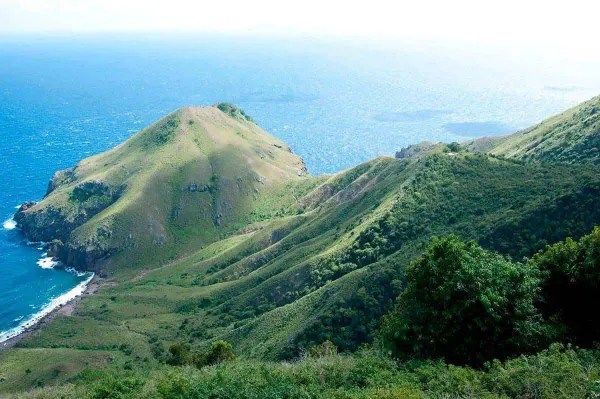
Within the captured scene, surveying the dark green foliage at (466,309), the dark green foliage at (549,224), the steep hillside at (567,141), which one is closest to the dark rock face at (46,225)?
the steep hillside at (567,141)

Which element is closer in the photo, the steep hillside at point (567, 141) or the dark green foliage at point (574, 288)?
the dark green foliage at point (574, 288)

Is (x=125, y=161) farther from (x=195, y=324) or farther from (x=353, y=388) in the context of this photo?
(x=353, y=388)

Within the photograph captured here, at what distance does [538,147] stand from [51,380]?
111308 millimetres

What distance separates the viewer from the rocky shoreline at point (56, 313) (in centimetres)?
11844

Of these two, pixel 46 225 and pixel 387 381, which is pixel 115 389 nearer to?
pixel 387 381

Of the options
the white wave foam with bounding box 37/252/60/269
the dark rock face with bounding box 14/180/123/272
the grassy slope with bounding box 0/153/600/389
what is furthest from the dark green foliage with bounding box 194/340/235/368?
Result: the white wave foam with bounding box 37/252/60/269

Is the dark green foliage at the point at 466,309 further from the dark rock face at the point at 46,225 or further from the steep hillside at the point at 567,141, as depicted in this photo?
the dark rock face at the point at 46,225

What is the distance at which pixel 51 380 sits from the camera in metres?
93.4

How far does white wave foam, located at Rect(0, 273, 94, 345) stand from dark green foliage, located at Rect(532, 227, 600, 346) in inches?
4671

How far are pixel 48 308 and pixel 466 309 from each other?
12405 centimetres

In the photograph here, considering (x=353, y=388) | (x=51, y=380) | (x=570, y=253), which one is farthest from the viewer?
(x=51, y=380)

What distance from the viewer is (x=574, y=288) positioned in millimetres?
45375

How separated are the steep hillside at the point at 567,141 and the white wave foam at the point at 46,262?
135m

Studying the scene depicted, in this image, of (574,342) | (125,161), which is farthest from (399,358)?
(125,161)
